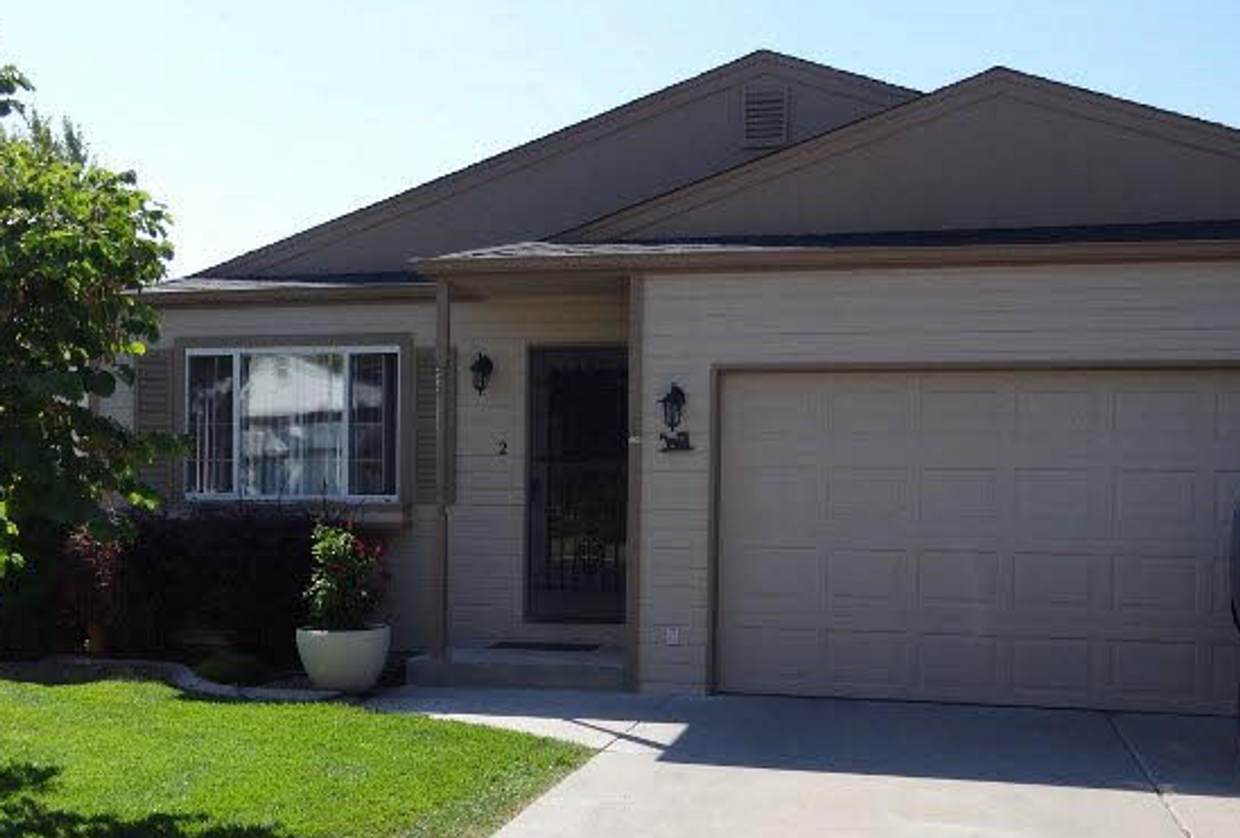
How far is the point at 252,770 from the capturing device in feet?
23.1

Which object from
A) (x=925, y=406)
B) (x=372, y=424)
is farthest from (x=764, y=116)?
(x=372, y=424)

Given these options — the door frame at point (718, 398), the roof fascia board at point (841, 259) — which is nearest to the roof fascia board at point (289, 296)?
the roof fascia board at point (841, 259)

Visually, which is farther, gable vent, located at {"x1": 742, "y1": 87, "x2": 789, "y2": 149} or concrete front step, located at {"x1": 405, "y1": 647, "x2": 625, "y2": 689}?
gable vent, located at {"x1": 742, "y1": 87, "x2": 789, "y2": 149}

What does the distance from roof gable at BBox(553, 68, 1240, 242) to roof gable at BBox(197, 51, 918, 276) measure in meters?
2.25

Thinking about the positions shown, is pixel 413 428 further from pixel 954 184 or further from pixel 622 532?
pixel 954 184

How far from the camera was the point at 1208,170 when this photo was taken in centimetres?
950

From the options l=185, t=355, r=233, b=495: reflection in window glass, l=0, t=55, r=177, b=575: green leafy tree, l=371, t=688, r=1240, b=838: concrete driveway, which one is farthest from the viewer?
l=185, t=355, r=233, b=495: reflection in window glass

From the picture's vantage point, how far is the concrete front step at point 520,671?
9.76m

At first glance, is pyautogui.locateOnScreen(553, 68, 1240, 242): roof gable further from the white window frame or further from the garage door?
the white window frame

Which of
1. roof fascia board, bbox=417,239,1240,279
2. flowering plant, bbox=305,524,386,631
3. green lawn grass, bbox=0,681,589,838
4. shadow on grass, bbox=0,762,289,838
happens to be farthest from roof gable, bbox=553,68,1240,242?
shadow on grass, bbox=0,762,289,838

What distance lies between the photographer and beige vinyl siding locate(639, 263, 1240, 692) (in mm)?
8898

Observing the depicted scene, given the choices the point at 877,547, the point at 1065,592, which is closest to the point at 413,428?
the point at 877,547

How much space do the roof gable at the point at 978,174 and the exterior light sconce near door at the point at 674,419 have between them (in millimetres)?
1363

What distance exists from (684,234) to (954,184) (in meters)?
2.01
